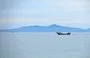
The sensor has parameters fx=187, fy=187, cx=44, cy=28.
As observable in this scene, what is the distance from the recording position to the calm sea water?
1924 mm

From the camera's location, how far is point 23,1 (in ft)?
6.37

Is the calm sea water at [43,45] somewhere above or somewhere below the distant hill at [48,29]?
below

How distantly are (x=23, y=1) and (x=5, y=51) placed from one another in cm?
55

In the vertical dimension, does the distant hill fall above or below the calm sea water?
above

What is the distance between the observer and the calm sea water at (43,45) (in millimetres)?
1924

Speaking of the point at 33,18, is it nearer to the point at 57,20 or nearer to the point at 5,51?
the point at 57,20

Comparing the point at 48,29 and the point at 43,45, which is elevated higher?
the point at 48,29

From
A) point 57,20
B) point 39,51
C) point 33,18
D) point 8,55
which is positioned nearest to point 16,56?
point 8,55

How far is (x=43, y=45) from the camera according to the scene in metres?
1.99

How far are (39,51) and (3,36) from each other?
40 cm

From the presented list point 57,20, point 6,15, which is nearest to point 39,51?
point 57,20

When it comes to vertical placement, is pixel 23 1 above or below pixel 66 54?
above

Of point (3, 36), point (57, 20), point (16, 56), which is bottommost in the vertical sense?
point (16, 56)

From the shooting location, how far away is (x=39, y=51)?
77.6 inches
